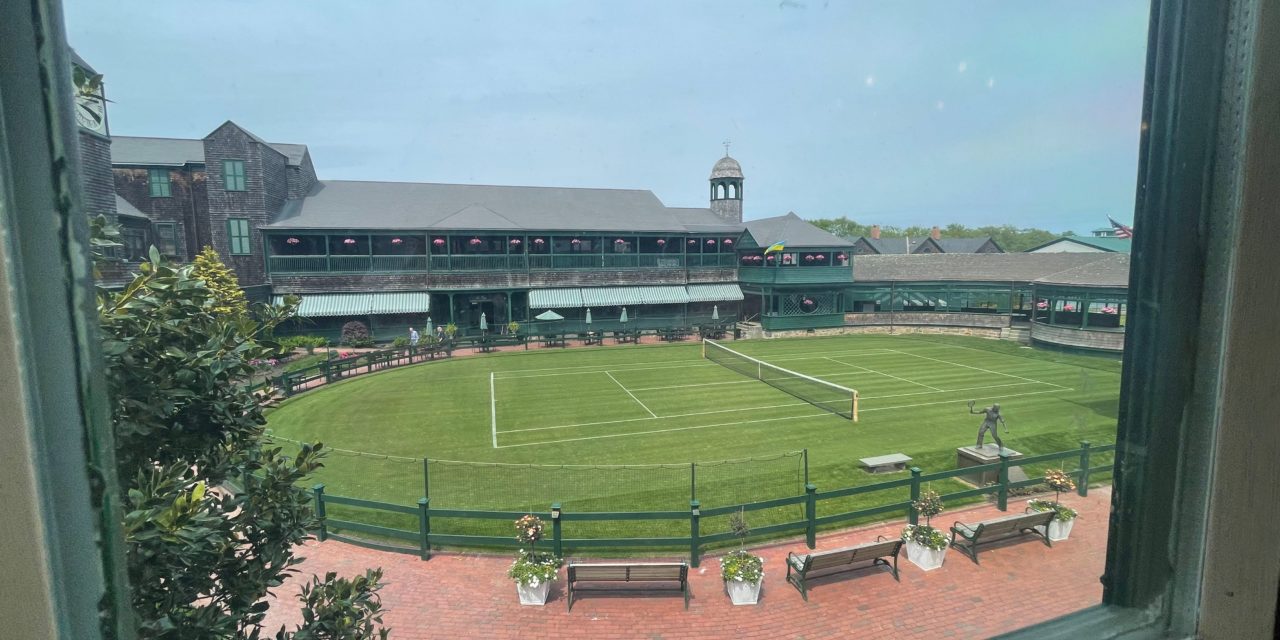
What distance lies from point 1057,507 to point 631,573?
20.7 ft

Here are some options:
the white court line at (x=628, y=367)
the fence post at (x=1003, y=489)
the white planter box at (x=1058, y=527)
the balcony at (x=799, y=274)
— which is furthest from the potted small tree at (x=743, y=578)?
the balcony at (x=799, y=274)

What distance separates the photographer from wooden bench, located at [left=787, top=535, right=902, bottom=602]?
8.11 meters

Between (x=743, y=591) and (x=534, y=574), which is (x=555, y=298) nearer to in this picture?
(x=534, y=574)

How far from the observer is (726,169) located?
45031 millimetres

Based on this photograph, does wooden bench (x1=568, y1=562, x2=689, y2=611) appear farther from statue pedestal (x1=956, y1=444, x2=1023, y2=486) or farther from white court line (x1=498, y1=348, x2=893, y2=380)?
white court line (x1=498, y1=348, x2=893, y2=380)

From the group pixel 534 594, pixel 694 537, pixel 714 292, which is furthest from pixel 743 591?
pixel 714 292

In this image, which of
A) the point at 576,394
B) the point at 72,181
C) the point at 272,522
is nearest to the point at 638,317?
the point at 576,394

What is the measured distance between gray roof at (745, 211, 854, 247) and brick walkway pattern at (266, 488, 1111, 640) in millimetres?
29694

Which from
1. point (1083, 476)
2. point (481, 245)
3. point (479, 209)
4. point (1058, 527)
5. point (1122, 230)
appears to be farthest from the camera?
point (479, 209)

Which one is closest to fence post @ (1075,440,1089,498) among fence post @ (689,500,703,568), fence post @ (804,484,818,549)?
fence post @ (804,484,818,549)

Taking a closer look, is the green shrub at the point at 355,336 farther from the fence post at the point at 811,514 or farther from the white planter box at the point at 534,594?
the fence post at the point at 811,514

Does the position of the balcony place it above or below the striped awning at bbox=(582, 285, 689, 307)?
above

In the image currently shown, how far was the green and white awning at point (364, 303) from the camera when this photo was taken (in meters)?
29.6

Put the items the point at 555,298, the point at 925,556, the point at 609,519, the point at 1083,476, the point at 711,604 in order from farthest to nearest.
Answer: the point at 555,298, the point at 609,519, the point at 925,556, the point at 1083,476, the point at 711,604
